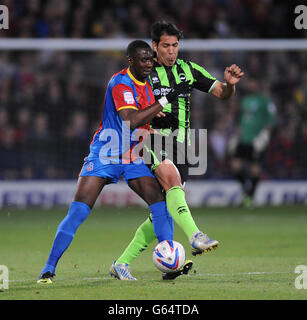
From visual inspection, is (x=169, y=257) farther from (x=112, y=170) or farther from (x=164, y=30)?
(x=164, y=30)

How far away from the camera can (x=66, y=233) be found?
21.8 feet

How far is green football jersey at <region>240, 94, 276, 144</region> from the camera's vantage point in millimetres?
14664

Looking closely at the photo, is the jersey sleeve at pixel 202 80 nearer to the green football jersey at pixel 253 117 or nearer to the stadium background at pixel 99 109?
the stadium background at pixel 99 109

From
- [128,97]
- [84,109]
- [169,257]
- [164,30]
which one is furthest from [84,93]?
[169,257]

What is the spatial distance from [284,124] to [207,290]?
10.4 meters

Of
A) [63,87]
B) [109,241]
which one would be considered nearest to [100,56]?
[63,87]

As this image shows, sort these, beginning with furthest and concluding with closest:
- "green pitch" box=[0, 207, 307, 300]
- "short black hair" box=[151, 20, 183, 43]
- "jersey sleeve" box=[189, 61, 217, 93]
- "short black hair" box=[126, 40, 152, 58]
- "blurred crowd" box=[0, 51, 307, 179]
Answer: "blurred crowd" box=[0, 51, 307, 179] → "jersey sleeve" box=[189, 61, 217, 93] → "short black hair" box=[151, 20, 183, 43] → "short black hair" box=[126, 40, 152, 58] → "green pitch" box=[0, 207, 307, 300]

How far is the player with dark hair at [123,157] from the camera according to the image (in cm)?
665

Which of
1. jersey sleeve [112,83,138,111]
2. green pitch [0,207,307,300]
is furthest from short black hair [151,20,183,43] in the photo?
green pitch [0,207,307,300]

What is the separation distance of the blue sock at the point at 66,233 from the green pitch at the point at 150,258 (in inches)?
8.7

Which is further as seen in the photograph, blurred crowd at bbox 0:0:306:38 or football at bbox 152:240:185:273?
blurred crowd at bbox 0:0:306:38

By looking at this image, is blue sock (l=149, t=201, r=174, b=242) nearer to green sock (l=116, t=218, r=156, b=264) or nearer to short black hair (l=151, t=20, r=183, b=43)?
green sock (l=116, t=218, r=156, b=264)

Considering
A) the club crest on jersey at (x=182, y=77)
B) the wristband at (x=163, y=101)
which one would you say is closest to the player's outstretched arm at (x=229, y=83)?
the club crest on jersey at (x=182, y=77)

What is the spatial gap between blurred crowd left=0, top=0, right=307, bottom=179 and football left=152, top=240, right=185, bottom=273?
8793 mm
